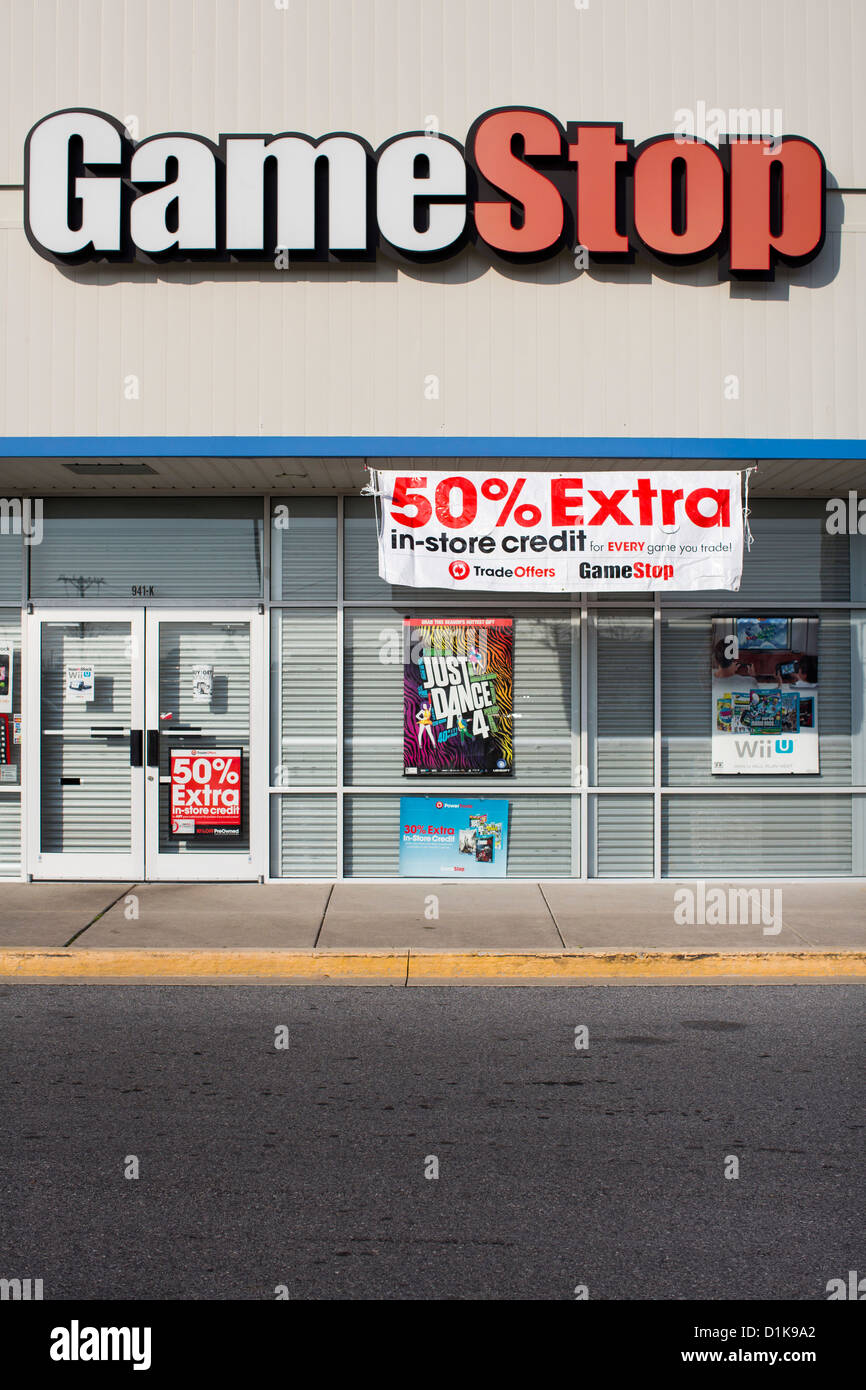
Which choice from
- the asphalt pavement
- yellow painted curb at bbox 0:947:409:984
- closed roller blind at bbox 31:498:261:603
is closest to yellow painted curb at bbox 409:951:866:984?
yellow painted curb at bbox 0:947:409:984

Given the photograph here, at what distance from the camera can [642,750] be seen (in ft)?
36.3

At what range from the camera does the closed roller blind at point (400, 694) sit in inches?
434

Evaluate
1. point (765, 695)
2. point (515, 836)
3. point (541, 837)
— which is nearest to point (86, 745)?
point (515, 836)

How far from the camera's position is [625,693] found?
436 inches

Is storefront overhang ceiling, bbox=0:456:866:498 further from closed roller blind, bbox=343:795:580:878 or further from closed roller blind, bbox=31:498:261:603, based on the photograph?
closed roller blind, bbox=343:795:580:878

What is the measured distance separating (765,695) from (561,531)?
2.62 m

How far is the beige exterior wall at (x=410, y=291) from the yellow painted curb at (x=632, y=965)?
4686 mm

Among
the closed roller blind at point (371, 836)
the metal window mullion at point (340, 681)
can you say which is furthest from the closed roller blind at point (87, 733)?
the closed roller blind at point (371, 836)

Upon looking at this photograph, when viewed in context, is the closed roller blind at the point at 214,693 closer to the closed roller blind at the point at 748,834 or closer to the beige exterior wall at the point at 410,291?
the beige exterior wall at the point at 410,291

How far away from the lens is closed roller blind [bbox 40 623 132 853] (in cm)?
1105

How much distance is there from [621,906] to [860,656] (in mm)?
3490
